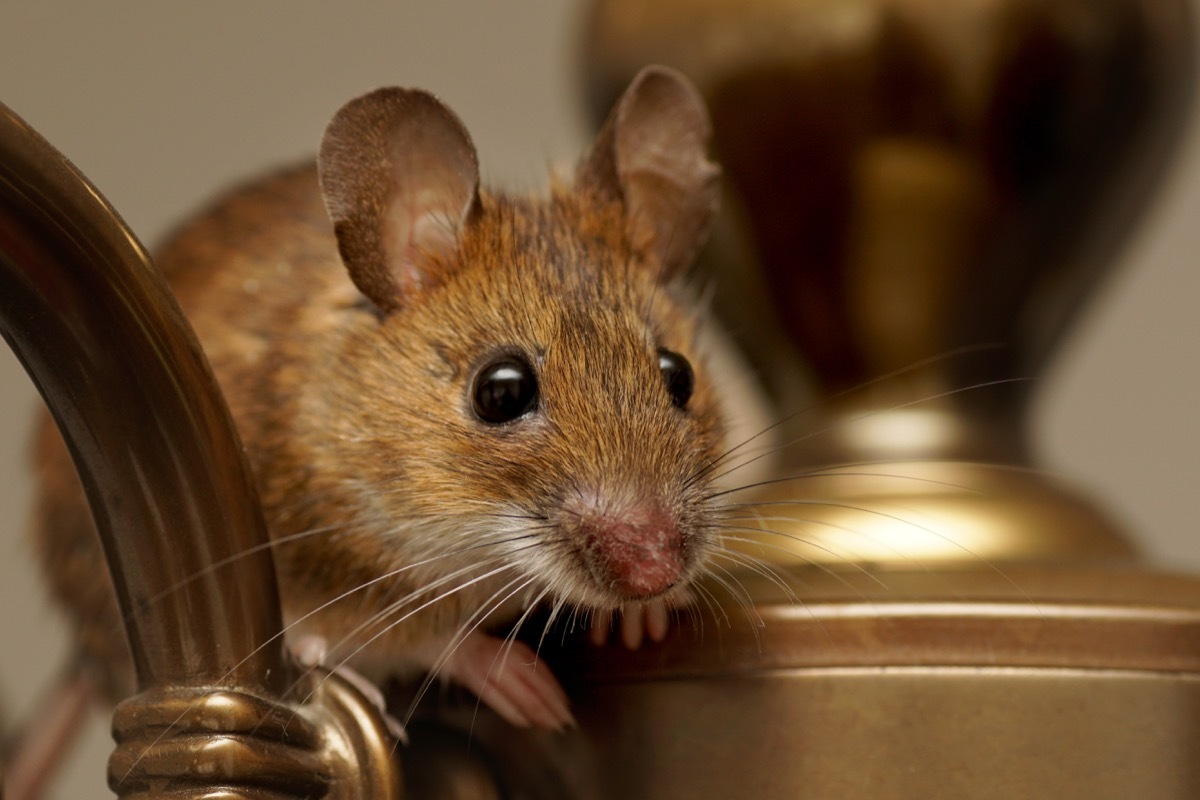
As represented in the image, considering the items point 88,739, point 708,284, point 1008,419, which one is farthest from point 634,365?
point 88,739

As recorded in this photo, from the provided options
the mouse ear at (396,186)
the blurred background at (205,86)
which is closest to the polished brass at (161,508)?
the mouse ear at (396,186)

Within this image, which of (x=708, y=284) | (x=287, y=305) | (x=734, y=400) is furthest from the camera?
(x=734, y=400)

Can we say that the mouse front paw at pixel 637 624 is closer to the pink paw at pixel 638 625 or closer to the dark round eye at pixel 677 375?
the pink paw at pixel 638 625

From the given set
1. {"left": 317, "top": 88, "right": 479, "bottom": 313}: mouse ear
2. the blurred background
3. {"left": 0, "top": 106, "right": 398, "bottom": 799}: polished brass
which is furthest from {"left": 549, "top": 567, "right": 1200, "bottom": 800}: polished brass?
the blurred background

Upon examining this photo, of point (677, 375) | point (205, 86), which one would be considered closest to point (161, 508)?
point (677, 375)

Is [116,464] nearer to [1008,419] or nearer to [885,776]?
[885,776]

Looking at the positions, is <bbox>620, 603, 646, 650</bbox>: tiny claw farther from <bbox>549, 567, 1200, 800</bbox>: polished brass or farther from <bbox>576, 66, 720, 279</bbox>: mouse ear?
<bbox>576, 66, 720, 279</bbox>: mouse ear

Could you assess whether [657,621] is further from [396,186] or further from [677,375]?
[396,186]
